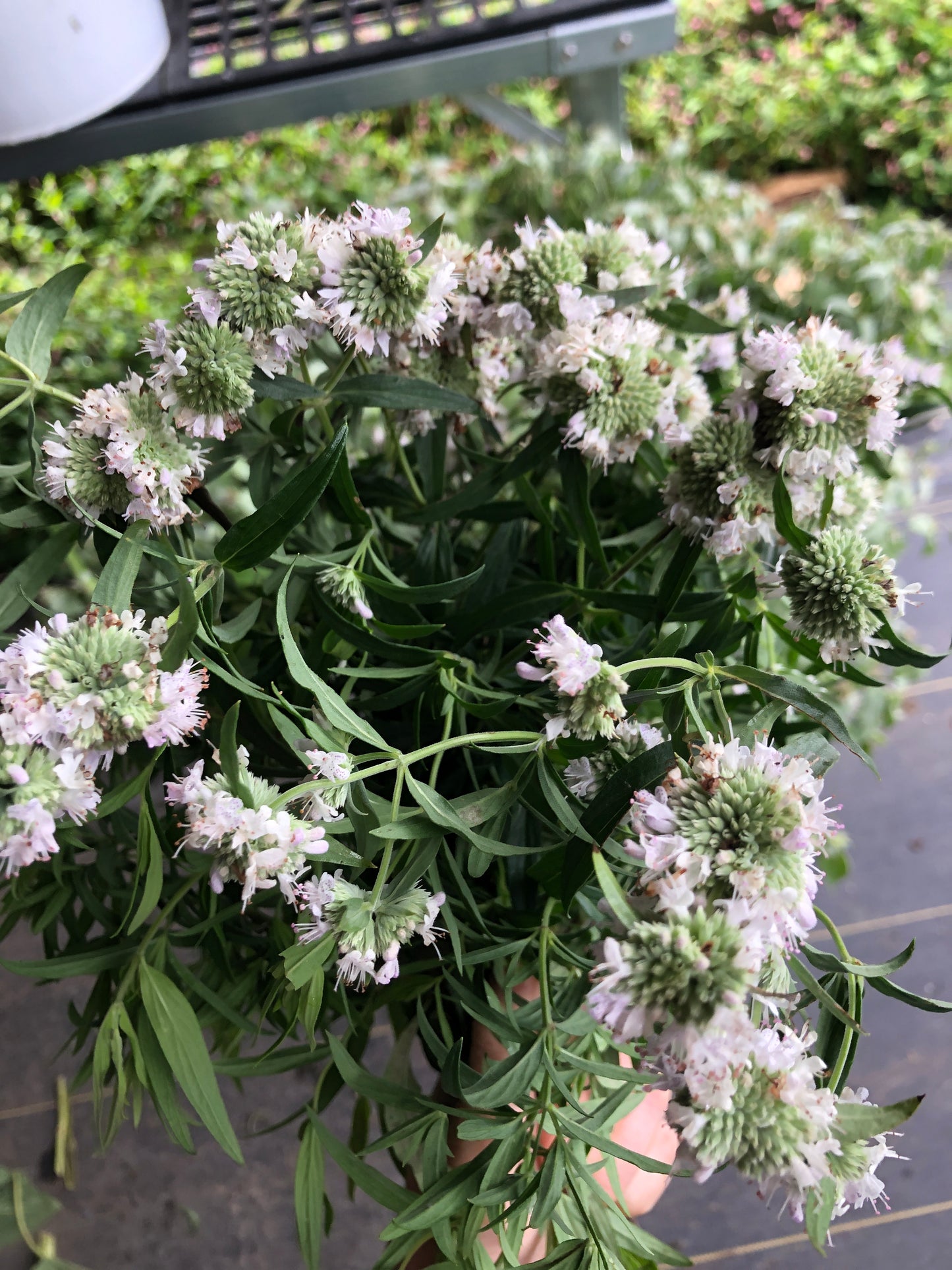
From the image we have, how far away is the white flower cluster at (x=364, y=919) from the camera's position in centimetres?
39

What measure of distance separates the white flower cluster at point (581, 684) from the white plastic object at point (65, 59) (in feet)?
2.28

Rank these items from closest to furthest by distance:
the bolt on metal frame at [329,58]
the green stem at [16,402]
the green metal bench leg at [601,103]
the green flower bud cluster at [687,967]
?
1. the green flower bud cluster at [687,967]
2. the green stem at [16,402]
3. the bolt on metal frame at [329,58]
4. the green metal bench leg at [601,103]

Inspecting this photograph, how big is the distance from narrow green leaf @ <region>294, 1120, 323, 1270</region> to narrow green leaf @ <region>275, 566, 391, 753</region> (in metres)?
0.23

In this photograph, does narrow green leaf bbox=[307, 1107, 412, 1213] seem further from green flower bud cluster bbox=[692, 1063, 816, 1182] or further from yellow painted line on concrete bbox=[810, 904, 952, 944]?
yellow painted line on concrete bbox=[810, 904, 952, 944]

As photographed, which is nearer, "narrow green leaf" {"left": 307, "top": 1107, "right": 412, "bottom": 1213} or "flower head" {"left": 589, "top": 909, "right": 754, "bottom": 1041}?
"flower head" {"left": 589, "top": 909, "right": 754, "bottom": 1041}

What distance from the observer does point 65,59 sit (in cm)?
81

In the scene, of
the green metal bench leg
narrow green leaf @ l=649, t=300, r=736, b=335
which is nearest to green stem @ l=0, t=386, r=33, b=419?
narrow green leaf @ l=649, t=300, r=736, b=335

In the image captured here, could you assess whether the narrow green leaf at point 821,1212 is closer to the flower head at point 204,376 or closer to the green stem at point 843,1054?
the green stem at point 843,1054

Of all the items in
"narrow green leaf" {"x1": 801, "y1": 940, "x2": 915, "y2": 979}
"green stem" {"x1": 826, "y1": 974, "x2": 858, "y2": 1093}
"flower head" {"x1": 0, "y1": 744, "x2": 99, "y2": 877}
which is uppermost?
"flower head" {"x1": 0, "y1": 744, "x2": 99, "y2": 877}

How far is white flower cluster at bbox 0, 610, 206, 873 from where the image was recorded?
1.12 ft

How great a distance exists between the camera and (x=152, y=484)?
42 centimetres

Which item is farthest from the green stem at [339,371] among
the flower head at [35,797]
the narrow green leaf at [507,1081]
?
the narrow green leaf at [507,1081]

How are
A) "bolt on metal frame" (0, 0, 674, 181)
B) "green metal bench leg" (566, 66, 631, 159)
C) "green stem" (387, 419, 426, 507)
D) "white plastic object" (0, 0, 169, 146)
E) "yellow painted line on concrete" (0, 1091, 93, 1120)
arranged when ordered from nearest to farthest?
"green stem" (387, 419, 426, 507)
"white plastic object" (0, 0, 169, 146)
"yellow painted line on concrete" (0, 1091, 93, 1120)
"bolt on metal frame" (0, 0, 674, 181)
"green metal bench leg" (566, 66, 631, 159)

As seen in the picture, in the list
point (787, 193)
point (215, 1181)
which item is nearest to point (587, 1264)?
point (215, 1181)
